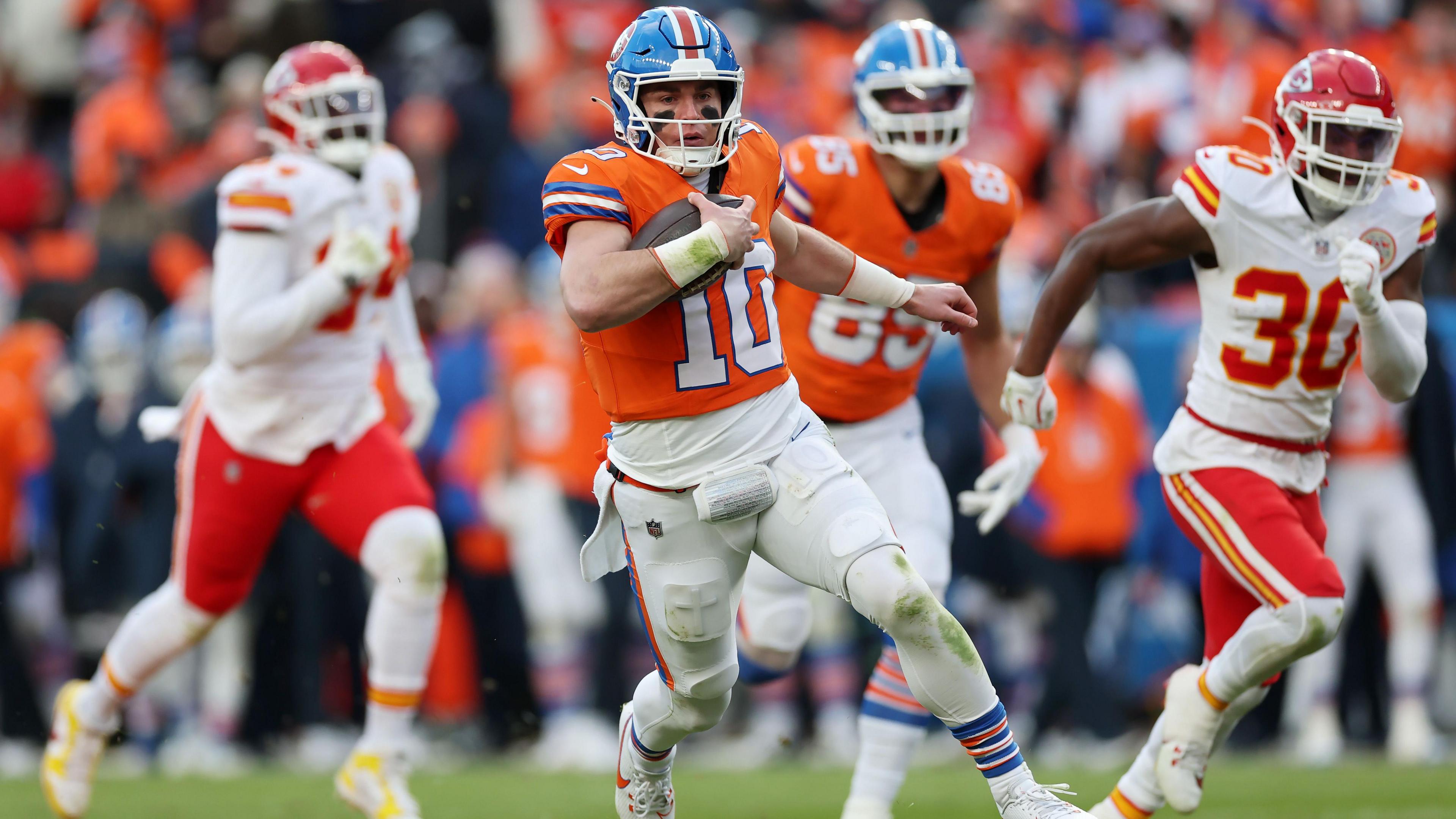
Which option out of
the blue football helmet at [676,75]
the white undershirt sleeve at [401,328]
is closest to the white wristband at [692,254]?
the blue football helmet at [676,75]

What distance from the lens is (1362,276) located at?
484cm

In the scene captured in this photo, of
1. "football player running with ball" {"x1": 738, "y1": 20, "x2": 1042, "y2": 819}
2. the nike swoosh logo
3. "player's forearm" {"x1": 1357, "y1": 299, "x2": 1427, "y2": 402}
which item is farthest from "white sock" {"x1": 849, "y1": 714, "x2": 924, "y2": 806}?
"player's forearm" {"x1": 1357, "y1": 299, "x2": 1427, "y2": 402}

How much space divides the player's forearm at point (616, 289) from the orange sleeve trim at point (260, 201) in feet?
7.11

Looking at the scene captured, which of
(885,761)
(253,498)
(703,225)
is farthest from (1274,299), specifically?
(253,498)

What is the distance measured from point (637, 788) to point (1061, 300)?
6.19ft

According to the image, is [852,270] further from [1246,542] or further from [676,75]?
[1246,542]

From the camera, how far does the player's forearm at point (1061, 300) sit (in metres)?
5.44

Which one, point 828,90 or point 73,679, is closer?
point 73,679

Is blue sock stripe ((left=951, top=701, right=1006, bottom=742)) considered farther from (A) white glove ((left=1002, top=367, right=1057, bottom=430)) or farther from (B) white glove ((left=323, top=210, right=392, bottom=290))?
(B) white glove ((left=323, top=210, right=392, bottom=290))

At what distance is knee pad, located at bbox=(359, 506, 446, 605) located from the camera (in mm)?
6004

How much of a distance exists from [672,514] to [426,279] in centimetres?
667

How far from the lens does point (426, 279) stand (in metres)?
11.0

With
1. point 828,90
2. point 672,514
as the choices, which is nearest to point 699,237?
point 672,514

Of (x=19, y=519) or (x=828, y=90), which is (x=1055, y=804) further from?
(x=828, y=90)
